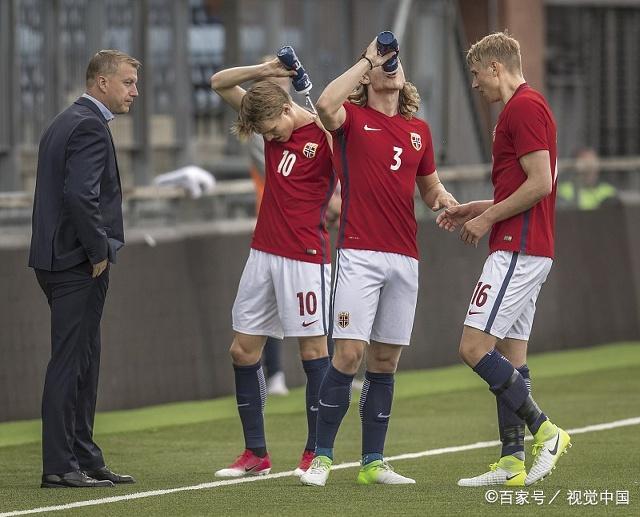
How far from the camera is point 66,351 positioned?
352 inches

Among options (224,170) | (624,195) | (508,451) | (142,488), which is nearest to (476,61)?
(508,451)

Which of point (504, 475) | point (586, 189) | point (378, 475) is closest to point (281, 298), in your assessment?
point (378, 475)

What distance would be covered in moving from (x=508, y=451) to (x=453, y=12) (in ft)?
52.2

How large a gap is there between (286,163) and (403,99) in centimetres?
78

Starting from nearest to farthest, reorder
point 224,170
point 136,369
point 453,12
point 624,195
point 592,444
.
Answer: point 592,444 → point 136,369 → point 624,195 → point 224,170 → point 453,12

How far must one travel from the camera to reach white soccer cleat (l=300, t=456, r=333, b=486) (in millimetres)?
8711

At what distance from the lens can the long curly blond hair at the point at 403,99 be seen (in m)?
8.75

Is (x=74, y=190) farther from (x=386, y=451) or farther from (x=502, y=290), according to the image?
(x=386, y=451)

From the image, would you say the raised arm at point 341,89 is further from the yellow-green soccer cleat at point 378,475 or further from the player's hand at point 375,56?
the yellow-green soccer cleat at point 378,475

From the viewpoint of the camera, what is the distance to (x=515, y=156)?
8.48 metres

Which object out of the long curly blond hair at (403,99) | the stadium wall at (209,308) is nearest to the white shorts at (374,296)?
the long curly blond hair at (403,99)

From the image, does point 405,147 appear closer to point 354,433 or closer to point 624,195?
point 354,433

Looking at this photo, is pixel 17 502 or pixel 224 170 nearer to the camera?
pixel 17 502

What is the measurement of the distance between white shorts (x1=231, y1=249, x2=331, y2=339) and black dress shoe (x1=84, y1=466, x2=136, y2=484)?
99 cm
